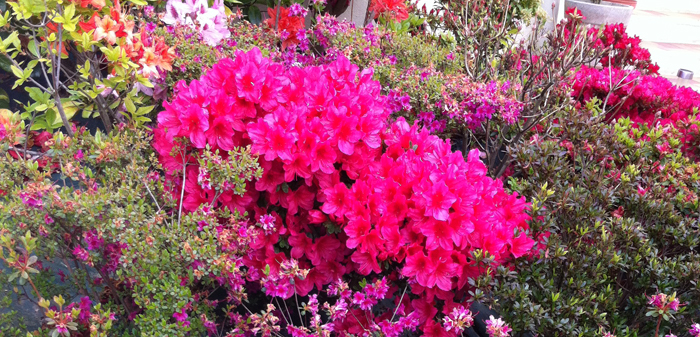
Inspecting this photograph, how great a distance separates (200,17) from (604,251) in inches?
97.0

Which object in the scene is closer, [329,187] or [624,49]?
[329,187]

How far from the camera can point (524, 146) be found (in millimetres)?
2527

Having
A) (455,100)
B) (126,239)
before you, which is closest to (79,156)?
(126,239)

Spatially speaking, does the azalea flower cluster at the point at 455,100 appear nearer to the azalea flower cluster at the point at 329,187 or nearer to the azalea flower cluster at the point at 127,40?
the azalea flower cluster at the point at 329,187

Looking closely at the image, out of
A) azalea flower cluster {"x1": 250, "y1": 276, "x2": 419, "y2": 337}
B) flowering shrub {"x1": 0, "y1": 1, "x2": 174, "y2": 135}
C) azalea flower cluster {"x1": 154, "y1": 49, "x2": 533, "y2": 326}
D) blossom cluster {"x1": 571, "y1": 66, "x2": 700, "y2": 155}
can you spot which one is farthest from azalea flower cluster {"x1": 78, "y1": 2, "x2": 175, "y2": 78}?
blossom cluster {"x1": 571, "y1": 66, "x2": 700, "y2": 155}

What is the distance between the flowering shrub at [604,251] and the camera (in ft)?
5.58

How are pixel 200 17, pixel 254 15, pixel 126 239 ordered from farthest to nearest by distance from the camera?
pixel 254 15 < pixel 200 17 < pixel 126 239

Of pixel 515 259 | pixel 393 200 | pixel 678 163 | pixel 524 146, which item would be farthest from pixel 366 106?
pixel 678 163

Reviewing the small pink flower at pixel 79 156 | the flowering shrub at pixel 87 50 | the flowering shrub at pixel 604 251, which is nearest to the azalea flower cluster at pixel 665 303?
the flowering shrub at pixel 604 251

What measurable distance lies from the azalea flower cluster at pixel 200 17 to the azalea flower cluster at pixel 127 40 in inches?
26.4

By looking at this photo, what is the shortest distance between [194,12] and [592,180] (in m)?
2.32

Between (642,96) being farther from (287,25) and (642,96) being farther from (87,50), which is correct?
(87,50)

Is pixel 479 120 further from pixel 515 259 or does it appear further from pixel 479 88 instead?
pixel 515 259

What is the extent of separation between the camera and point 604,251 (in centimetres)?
180
